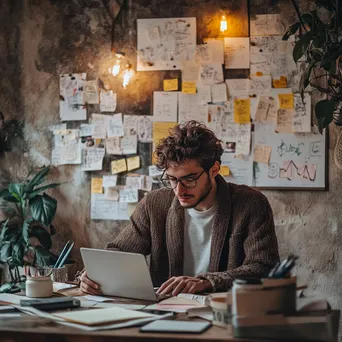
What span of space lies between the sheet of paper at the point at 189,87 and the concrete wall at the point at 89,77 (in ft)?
0.31

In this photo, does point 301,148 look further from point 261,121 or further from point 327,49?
point 327,49

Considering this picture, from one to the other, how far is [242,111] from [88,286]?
2.22 m

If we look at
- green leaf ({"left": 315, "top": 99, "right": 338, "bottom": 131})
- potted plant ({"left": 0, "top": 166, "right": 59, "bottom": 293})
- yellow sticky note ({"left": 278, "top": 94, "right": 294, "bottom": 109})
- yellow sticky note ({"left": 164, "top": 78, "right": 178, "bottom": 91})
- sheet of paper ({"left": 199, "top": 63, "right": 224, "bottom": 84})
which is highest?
sheet of paper ({"left": 199, "top": 63, "right": 224, "bottom": 84})

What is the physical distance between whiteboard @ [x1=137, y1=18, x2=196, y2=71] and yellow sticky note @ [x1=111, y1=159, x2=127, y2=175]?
2.14ft

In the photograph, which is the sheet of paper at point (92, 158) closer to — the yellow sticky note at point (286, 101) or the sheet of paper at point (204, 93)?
the sheet of paper at point (204, 93)

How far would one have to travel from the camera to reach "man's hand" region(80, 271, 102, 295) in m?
2.77

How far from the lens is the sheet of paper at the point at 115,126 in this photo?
16.0 feet

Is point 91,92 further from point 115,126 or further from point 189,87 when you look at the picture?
point 189,87

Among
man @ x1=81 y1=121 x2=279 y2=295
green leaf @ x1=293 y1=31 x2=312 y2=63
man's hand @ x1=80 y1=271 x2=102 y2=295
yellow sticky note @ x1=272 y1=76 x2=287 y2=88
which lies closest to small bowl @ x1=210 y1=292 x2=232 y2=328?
man's hand @ x1=80 y1=271 x2=102 y2=295

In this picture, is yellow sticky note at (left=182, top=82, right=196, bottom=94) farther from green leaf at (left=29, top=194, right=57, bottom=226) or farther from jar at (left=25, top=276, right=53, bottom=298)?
jar at (left=25, top=276, right=53, bottom=298)

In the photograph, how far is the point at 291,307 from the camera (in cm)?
201

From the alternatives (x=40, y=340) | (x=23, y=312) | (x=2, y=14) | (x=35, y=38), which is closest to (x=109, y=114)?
(x=35, y=38)

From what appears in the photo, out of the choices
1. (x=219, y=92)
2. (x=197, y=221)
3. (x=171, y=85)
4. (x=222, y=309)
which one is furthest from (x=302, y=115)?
(x=222, y=309)

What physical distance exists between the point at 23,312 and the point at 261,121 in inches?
103
